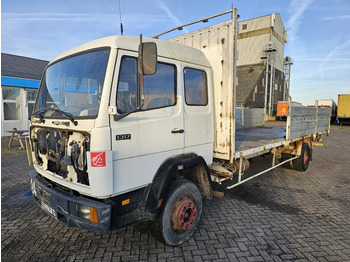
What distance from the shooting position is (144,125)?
8.19ft

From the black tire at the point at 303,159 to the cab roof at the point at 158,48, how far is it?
470cm

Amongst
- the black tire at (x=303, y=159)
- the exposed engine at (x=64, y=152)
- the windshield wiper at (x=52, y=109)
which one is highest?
the windshield wiper at (x=52, y=109)

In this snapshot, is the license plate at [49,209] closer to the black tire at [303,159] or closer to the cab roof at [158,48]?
the cab roof at [158,48]

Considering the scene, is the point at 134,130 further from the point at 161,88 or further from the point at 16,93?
the point at 16,93

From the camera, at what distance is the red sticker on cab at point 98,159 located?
2111 mm

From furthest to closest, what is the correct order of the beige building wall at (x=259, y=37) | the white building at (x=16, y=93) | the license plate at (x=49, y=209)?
the beige building wall at (x=259, y=37), the white building at (x=16, y=93), the license plate at (x=49, y=209)

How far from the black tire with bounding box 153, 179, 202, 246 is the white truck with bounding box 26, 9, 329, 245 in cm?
1

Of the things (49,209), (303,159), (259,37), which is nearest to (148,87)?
(49,209)

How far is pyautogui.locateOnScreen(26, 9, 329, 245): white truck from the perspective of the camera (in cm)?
221

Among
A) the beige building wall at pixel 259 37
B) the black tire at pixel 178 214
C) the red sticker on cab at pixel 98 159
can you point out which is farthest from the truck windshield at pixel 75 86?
the beige building wall at pixel 259 37

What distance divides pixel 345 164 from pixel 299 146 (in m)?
3.15

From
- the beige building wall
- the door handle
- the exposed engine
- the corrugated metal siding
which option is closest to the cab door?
the door handle

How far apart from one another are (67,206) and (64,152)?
61 centimetres

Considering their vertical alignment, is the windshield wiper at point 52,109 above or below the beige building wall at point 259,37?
below
